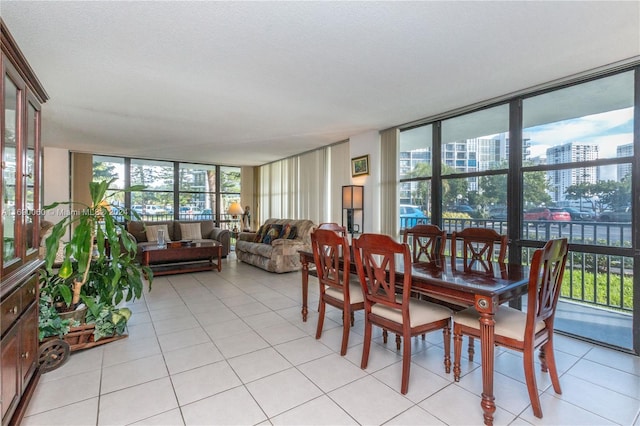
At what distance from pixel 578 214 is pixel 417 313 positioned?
7.00 ft

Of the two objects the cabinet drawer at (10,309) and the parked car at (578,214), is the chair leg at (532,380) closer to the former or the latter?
the parked car at (578,214)

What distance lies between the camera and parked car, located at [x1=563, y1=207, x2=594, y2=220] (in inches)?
116

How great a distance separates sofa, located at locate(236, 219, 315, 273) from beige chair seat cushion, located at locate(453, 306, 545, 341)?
142 inches

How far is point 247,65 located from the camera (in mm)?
2662

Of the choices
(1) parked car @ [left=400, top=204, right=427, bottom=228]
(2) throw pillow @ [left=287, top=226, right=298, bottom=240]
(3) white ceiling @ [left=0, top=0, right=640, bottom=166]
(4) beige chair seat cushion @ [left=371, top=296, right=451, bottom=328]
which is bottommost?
(4) beige chair seat cushion @ [left=371, top=296, right=451, bottom=328]

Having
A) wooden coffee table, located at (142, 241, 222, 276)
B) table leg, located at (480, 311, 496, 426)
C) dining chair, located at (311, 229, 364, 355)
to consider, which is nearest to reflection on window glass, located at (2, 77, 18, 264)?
dining chair, located at (311, 229, 364, 355)

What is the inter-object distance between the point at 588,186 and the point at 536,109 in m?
0.93

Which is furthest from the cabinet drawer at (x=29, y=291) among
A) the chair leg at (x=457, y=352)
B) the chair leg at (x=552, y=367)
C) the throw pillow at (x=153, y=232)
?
the throw pillow at (x=153, y=232)

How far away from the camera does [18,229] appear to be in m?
1.83

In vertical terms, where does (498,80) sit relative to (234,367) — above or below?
above

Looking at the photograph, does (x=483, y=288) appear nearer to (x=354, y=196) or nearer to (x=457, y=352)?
(x=457, y=352)

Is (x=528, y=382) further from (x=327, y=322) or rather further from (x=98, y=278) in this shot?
(x=98, y=278)

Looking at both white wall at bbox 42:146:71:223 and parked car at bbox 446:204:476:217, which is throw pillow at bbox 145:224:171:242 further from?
parked car at bbox 446:204:476:217

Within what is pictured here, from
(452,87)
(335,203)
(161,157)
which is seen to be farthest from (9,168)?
(161,157)
